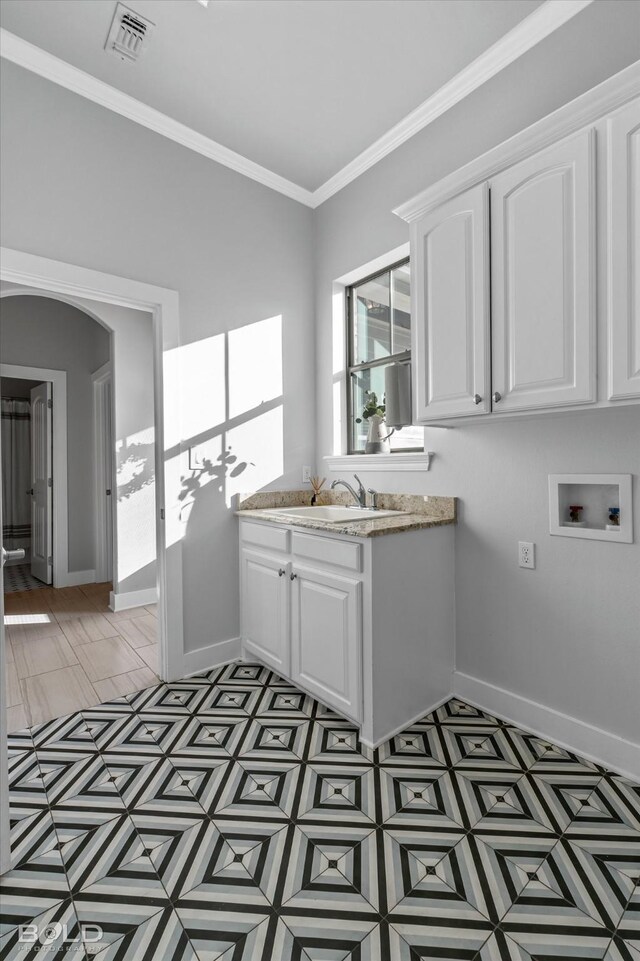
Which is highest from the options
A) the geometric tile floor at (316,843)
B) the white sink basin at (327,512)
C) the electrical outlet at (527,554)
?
the white sink basin at (327,512)

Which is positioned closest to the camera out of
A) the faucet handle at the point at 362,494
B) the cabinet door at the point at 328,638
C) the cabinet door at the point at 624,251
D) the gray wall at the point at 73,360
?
the cabinet door at the point at 624,251

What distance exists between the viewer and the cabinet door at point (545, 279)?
1526 millimetres

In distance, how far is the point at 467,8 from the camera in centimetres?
190

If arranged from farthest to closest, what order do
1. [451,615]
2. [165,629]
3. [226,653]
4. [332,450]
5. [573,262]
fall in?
[332,450] → [226,653] → [165,629] → [451,615] → [573,262]

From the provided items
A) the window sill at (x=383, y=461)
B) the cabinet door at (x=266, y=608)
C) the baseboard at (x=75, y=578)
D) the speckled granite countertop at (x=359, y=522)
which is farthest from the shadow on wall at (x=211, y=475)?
the baseboard at (x=75, y=578)

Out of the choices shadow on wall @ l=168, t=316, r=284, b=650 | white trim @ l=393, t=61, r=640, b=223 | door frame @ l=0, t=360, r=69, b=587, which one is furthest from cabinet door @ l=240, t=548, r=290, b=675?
door frame @ l=0, t=360, r=69, b=587

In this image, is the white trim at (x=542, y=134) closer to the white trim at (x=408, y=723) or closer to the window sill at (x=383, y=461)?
the window sill at (x=383, y=461)

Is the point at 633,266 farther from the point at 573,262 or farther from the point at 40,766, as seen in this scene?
the point at 40,766

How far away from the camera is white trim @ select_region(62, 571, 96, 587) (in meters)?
4.68

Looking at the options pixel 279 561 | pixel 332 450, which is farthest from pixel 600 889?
pixel 332 450

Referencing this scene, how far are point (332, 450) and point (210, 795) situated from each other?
2022 millimetres

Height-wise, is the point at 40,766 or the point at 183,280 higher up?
the point at 183,280

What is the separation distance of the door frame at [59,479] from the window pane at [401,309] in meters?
3.55

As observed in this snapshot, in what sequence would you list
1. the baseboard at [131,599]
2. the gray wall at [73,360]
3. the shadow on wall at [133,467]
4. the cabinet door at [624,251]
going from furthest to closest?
1. the gray wall at [73,360]
2. the shadow on wall at [133,467]
3. the baseboard at [131,599]
4. the cabinet door at [624,251]
